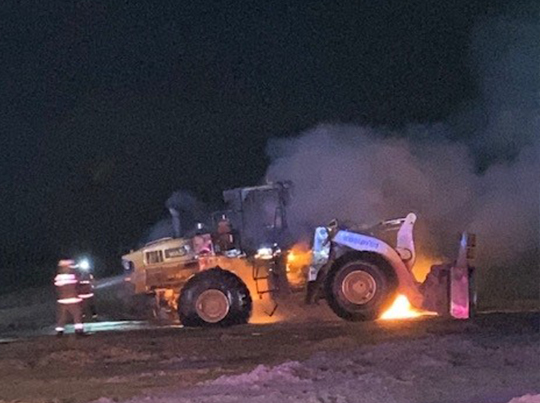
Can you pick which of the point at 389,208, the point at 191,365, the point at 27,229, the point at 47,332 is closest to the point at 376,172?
the point at 389,208

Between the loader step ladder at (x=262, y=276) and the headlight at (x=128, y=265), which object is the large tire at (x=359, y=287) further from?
the headlight at (x=128, y=265)

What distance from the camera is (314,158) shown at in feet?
72.5

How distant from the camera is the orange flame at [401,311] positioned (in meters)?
18.6

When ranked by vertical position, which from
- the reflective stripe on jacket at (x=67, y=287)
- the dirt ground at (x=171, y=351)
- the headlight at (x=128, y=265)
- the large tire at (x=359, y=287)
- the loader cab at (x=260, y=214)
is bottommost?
the dirt ground at (x=171, y=351)

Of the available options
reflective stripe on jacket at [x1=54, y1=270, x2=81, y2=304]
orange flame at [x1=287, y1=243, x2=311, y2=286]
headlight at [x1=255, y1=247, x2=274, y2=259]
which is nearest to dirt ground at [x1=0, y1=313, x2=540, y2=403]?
reflective stripe on jacket at [x1=54, y1=270, x2=81, y2=304]

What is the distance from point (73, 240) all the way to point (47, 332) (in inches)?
1687

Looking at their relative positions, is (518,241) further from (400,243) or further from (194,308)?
(194,308)

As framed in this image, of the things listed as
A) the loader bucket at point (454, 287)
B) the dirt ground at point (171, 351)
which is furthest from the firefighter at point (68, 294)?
the loader bucket at point (454, 287)

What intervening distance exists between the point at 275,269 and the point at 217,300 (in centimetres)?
111

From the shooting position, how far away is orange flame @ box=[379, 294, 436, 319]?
733 inches

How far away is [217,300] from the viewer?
61.9 feet

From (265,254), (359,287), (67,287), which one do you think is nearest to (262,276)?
(265,254)

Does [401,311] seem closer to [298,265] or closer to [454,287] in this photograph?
[454,287]

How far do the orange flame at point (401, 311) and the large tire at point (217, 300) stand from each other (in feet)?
7.56
